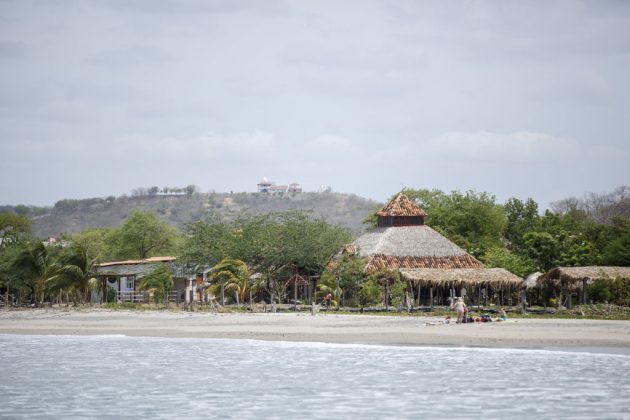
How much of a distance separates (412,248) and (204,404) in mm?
41253

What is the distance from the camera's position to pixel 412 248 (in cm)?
6131

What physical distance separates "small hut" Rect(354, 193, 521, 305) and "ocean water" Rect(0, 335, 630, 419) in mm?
23102

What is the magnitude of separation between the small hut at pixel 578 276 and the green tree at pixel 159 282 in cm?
2510

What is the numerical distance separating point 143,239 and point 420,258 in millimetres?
43337

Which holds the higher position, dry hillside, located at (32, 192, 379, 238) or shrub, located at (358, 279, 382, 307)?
dry hillside, located at (32, 192, 379, 238)

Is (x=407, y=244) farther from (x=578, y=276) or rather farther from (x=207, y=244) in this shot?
(x=578, y=276)

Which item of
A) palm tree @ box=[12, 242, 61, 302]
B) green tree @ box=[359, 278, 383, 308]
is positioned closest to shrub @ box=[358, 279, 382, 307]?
green tree @ box=[359, 278, 383, 308]

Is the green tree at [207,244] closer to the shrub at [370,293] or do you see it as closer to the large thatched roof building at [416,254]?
the large thatched roof building at [416,254]

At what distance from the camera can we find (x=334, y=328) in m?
39.2

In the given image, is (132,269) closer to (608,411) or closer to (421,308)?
(421,308)

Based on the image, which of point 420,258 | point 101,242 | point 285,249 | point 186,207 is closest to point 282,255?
point 285,249

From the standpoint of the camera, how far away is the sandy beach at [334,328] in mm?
33125

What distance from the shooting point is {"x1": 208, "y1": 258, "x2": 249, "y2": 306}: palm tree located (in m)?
56.3

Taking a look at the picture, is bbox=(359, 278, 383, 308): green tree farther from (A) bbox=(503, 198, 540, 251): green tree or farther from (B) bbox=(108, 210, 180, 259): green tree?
(B) bbox=(108, 210, 180, 259): green tree
